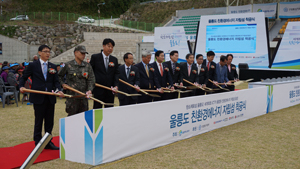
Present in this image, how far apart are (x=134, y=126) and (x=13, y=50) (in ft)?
91.3

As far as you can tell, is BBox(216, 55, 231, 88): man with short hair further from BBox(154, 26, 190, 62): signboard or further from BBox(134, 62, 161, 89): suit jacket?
BBox(154, 26, 190, 62): signboard

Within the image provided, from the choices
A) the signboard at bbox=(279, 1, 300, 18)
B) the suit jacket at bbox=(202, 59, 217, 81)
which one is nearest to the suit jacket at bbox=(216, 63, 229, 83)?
the suit jacket at bbox=(202, 59, 217, 81)

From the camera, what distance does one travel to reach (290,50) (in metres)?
14.1

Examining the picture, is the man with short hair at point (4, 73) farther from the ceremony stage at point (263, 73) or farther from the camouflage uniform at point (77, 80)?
the ceremony stage at point (263, 73)

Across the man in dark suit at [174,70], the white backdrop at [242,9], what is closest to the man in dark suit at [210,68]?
the man in dark suit at [174,70]

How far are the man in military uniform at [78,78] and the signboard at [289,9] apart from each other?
997 inches

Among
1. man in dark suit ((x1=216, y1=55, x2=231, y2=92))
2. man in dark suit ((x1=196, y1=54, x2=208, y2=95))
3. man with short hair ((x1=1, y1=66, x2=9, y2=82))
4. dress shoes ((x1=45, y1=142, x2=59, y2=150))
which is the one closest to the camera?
dress shoes ((x1=45, y1=142, x2=59, y2=150))

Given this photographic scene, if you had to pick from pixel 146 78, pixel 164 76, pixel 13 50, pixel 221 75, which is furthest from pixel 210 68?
pixel 13 50

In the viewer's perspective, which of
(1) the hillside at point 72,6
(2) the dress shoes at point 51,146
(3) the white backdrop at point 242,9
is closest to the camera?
(2) the dress shoes at point 51,146

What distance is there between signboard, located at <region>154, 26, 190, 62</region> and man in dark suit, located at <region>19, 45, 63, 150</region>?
1264 cm

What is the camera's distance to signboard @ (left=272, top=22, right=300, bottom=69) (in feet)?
45.6

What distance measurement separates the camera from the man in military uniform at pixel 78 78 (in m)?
4.96

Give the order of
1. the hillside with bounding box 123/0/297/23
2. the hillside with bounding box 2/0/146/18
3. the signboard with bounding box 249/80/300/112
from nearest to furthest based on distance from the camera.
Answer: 1. the signboard with bounding box 249/80/300/112
2. the hillside with bounding box 123/0/297/23
3. the hillside with bounding box 2/0/146/18

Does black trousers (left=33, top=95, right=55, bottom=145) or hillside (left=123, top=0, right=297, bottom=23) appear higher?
hillside (left=123, top=0, right=297, bottom=23)
